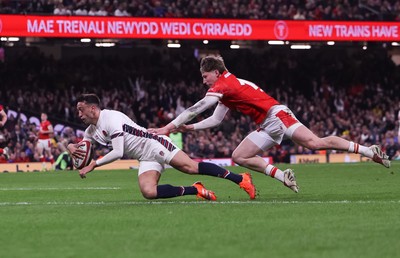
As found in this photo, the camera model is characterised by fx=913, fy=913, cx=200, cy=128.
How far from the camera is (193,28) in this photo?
38.6m

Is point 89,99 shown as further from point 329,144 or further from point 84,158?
point 329,144

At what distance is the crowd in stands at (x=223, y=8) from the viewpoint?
120 ft

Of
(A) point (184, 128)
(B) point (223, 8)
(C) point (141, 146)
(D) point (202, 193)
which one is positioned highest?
(B) point (223, 8)

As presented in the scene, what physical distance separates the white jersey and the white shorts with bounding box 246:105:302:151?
1.56 meters

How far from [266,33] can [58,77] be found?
929cm

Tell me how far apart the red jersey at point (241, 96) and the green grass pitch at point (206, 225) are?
53.7 inches

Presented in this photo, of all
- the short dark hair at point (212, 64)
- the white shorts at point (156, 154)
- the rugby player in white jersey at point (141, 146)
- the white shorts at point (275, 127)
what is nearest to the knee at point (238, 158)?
the white shorts at point (275, 127)

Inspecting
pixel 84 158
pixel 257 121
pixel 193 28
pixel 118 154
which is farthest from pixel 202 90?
pixel 118 154

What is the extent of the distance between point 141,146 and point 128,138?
0.80 feet

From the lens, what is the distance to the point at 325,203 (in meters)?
12.6

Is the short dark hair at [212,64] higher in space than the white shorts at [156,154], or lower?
higher

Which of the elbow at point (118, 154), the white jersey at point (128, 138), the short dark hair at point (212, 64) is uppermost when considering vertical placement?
the short dark hair at point (212, 64)

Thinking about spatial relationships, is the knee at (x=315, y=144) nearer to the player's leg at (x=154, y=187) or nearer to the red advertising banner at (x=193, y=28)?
the player's leg at (x=154, y=187)

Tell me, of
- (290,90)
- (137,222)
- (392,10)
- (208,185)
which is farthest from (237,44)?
(137,222)
